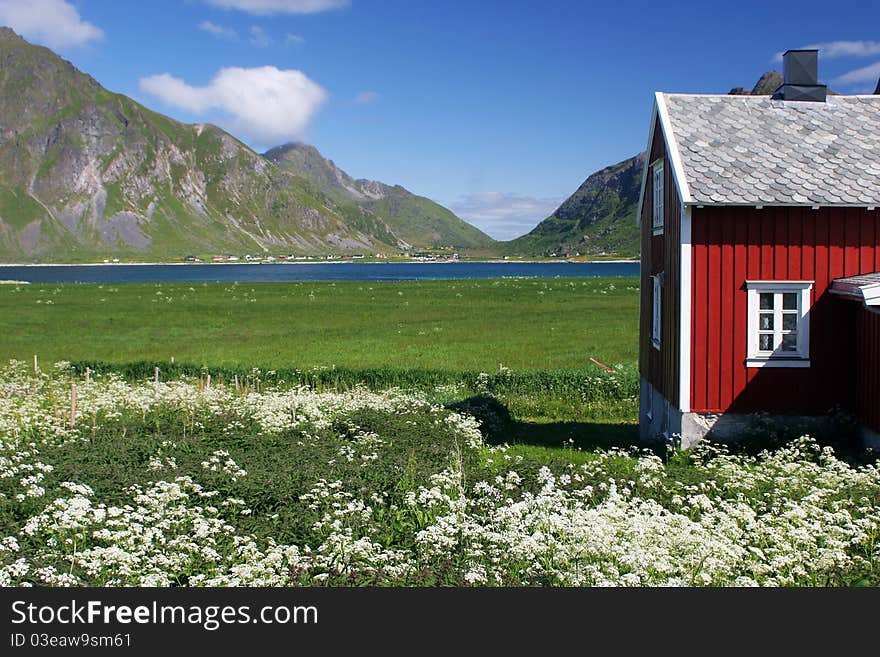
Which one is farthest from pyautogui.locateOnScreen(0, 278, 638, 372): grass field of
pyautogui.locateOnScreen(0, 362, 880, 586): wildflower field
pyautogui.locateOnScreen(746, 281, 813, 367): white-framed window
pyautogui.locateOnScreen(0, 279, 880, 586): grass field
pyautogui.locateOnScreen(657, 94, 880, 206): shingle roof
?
pyautogui.locateOnScreen(0, 362, 880, 586): wildflower field

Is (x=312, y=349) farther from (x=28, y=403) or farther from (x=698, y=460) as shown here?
(x=698, y=460)

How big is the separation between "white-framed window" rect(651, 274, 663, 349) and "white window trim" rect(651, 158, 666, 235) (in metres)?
1.50

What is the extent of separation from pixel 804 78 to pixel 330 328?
A: 127 ft

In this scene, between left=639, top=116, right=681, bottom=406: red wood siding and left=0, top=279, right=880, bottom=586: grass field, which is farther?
left=639, top=116, right=681, bottom=406: red wood siding

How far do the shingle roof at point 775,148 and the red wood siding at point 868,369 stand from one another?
10.4 ft

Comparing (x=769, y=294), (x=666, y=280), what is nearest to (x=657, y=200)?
(x=666, y=280)

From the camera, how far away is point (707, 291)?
2098 centimetres

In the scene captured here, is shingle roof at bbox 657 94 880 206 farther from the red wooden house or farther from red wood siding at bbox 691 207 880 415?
red wood siding at bbox 691 207 880 415

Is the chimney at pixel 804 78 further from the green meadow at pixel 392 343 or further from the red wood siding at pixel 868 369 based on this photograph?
the green meadow at pixel 392 343

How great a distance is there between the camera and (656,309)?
24.7m

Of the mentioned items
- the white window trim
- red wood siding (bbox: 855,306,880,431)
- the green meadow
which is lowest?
the green meadow

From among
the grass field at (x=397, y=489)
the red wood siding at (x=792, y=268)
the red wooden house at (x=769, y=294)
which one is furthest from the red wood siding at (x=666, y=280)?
the grass field at (x=397, y=489)

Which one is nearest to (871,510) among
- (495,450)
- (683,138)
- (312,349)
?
(495,450)

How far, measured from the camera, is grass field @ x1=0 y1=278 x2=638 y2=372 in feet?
141
